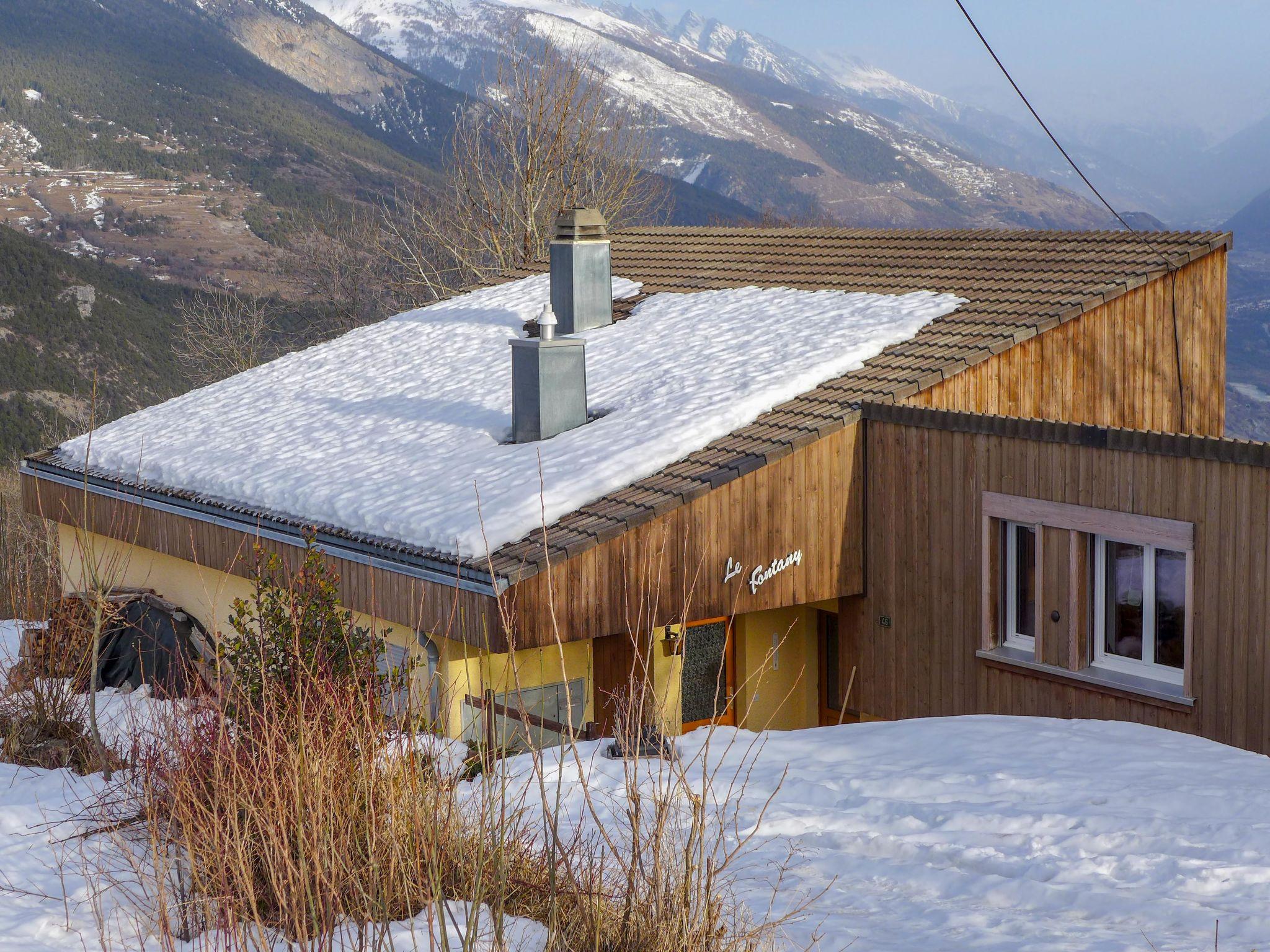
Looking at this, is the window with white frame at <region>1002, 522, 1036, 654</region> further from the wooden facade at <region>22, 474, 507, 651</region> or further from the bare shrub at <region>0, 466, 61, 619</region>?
the bare shrub at <region>0, 466, 61, 619</region>

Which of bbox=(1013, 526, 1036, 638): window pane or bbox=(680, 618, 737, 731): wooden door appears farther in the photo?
bbox=(680, 618, 737, 731): wooden door

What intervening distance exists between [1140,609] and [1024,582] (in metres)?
1.02

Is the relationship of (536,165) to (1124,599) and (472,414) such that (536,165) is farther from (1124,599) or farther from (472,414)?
(1124,599)

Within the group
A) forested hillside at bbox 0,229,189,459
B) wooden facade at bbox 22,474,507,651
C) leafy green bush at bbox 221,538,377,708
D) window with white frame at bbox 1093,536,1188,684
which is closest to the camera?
leafy green bush at bbox 221,538,377,708

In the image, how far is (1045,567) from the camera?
33.1ft

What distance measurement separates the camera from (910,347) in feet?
39.7

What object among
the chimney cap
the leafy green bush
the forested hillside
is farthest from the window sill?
the forested hillside

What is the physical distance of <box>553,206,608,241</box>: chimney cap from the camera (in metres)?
16.6

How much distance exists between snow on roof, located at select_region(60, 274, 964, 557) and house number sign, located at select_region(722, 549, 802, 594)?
1015mm

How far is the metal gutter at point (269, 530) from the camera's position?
9734 mm

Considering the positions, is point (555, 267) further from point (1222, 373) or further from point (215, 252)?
point (215, 252)

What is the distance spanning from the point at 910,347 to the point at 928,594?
2.36m

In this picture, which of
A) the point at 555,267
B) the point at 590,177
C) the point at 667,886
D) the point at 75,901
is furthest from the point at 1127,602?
the point at 590,177

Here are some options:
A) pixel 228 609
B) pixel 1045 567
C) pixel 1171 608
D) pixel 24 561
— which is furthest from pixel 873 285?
pixel 24 561
